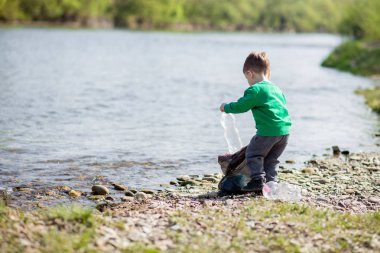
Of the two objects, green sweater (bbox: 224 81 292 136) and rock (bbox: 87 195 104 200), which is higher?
green sweater (bbox: 224 81 292 136)

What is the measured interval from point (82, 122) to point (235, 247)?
15.7 meters

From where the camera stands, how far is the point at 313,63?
62.1 meters

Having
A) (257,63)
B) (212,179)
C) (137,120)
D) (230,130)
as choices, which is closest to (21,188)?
(212,179)

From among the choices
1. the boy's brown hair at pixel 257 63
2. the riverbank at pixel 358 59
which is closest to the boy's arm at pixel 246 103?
the boy's brown hair at pixel 257 63

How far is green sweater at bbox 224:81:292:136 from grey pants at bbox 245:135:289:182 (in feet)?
0.42

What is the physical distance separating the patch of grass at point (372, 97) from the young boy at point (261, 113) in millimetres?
17514

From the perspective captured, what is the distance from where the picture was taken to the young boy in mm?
10789

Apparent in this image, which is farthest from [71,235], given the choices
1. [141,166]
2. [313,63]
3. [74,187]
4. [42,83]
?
[313,63]

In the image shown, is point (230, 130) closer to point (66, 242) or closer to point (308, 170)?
point (308, 170)

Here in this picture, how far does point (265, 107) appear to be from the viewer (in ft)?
35.5

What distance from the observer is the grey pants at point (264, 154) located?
11.0m

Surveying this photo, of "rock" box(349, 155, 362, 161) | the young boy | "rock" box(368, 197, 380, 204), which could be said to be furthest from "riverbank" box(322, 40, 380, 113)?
the young boy

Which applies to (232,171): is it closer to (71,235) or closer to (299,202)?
(299,202)

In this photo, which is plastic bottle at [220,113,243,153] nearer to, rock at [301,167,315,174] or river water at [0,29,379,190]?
river water at [0,29,379,190]
